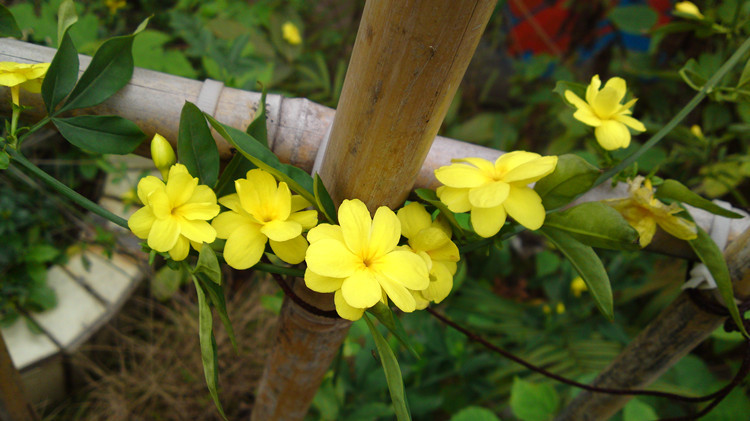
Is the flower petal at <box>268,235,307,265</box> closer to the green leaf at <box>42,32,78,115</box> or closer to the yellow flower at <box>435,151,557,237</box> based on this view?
the yellow flower at <box>435,151,557,237</box>

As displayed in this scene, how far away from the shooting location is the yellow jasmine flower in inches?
15.8

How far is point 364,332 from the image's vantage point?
0.97 m

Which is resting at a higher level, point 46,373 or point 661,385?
point 661,385

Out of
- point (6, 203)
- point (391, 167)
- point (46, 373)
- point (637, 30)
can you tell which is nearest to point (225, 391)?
point (46, 373)

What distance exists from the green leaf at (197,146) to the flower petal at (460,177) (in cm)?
21

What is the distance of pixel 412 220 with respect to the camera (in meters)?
0.45

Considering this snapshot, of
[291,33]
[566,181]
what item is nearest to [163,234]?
[566,181]

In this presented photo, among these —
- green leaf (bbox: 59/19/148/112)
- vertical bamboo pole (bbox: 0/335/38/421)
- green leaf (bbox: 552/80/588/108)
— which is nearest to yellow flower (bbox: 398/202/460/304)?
green leaf (bbox: 552/80/588/108)

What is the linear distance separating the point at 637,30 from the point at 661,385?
905 mm

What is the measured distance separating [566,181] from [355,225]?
193 millimetres

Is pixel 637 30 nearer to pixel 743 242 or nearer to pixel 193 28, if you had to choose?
pixel 743 242

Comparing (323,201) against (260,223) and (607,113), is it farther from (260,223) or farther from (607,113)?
(607,113)

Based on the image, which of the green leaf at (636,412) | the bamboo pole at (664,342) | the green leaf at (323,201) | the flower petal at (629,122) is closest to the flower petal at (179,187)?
the green leaf at (323,201)

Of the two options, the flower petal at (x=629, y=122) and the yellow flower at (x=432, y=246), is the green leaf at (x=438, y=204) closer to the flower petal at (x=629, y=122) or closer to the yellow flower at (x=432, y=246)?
the yellow flower at (x=432, y=246)
